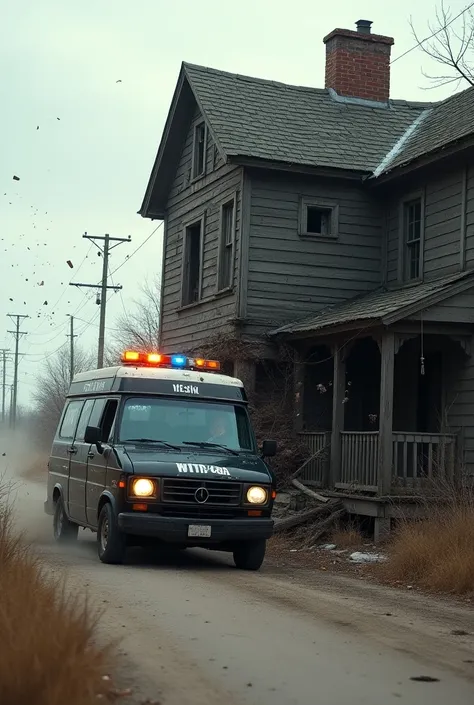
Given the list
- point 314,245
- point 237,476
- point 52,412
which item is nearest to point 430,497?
point 237,476

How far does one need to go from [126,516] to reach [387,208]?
11.6m

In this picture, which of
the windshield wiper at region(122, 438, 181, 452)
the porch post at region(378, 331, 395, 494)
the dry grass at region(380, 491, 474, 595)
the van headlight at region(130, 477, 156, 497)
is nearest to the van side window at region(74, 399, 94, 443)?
the windshield wiper at region(122, 438, 181, 452)

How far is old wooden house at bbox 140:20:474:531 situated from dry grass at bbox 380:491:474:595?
3.25m

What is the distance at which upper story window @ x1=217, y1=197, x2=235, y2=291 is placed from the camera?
21672 millimetres

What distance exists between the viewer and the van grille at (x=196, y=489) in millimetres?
11484

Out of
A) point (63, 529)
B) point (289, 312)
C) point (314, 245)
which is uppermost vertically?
point (314, 245)

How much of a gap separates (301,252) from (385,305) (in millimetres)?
4324

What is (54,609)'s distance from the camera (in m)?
6.04

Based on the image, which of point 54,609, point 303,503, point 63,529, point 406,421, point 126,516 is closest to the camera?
point 54,609

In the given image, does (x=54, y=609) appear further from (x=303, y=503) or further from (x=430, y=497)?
(x=303, y=503)

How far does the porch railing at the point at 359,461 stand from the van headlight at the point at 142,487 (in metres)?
5.70

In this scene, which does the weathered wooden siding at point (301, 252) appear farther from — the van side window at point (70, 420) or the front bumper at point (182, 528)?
the front bumper at point (182, 528)

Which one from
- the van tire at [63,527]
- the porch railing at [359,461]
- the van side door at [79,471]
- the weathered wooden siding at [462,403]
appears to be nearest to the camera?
the van side door at [79,471]

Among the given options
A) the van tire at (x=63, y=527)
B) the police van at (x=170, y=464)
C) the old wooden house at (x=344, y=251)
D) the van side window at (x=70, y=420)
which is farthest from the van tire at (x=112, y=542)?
the old wooden house at (x=344, y=251)
